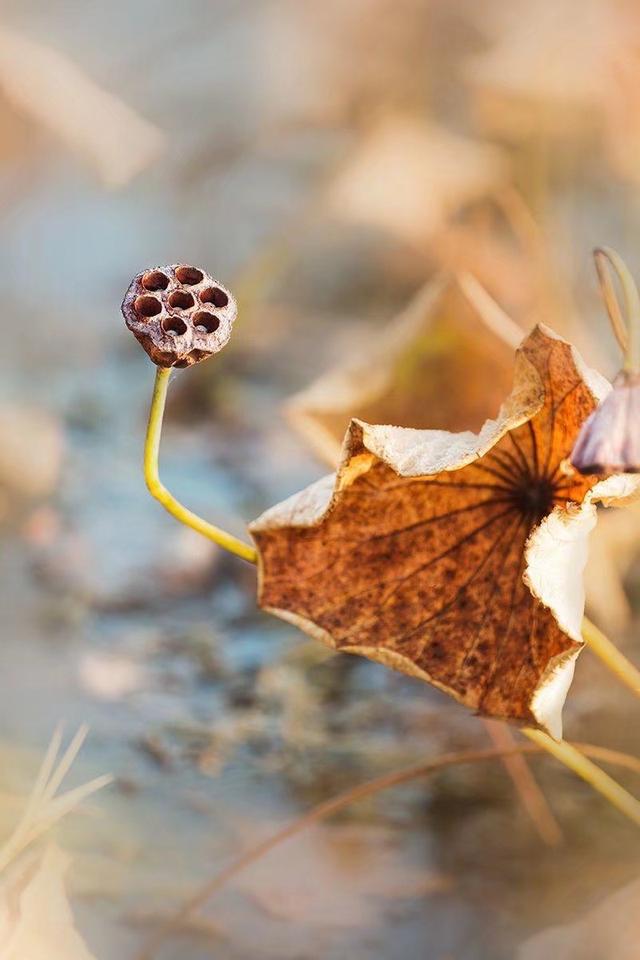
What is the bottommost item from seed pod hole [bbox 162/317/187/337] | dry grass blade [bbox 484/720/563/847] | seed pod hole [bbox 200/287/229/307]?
dry grass blade [bbox 484/720/563/847]

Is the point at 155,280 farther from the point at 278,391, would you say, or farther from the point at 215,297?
the point at 278,391

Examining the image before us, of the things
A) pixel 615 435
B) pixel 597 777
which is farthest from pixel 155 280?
pixel 597 777

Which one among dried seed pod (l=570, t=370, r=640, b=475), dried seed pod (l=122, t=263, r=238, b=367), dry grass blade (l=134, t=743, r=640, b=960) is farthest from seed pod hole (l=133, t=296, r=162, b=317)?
dry grass blade (l=134, t=743, r=640, b=960)

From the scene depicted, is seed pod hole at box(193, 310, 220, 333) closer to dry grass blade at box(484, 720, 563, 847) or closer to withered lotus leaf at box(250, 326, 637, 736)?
withered lotus leaf at box(250, 326, 637, 736)

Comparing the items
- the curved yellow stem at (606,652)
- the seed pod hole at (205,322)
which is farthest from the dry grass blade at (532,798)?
the seed pod hole at (205,322)

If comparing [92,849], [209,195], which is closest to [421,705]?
[92,849]

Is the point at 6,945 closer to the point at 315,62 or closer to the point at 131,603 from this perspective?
the point at 131,603
